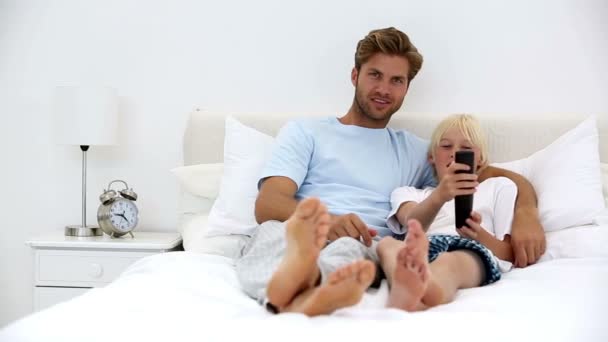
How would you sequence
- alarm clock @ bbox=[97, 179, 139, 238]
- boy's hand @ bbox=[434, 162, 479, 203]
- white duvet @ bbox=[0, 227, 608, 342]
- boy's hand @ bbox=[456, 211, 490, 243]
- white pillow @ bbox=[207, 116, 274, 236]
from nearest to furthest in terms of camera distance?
1. white duvet @ bbox=[0, 227, 608, 342]
2. boy's hand @ bbox=[434, 162, 479, 203]
3. boy's hand @ bbox=[456, 211, 490, 243]
4. white pillow @ bbox=[207, 116, 274, 236]
5. alarm clock @ bbox=[97, 179, 139, 238]

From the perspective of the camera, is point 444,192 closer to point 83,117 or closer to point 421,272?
point 421,272

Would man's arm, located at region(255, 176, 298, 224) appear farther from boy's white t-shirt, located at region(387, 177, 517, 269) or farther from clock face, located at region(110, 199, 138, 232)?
clock face, located at region(110, 199, 138, 232)

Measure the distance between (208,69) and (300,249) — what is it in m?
1.59

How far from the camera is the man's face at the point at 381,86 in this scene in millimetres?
2182

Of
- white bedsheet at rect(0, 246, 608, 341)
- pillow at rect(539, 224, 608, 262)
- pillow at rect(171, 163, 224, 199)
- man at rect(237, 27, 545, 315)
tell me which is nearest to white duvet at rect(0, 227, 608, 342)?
white bedsheet at rect(0, 246, 608, 341)

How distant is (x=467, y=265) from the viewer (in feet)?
5.15

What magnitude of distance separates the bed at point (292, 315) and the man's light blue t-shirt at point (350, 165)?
21 centimetres

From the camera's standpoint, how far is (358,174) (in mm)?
2086

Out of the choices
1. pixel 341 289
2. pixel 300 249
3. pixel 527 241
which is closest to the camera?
pixel 341 289

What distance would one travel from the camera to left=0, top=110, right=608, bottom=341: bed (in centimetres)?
110

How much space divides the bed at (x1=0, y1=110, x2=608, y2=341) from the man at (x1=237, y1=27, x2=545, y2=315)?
0.33 ft

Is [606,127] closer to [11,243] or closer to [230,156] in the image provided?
[230,156]

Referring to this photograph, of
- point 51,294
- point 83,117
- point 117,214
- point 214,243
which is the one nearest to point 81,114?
point 83,117

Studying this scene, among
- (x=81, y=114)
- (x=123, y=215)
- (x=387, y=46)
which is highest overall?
(x=387, y=46)
